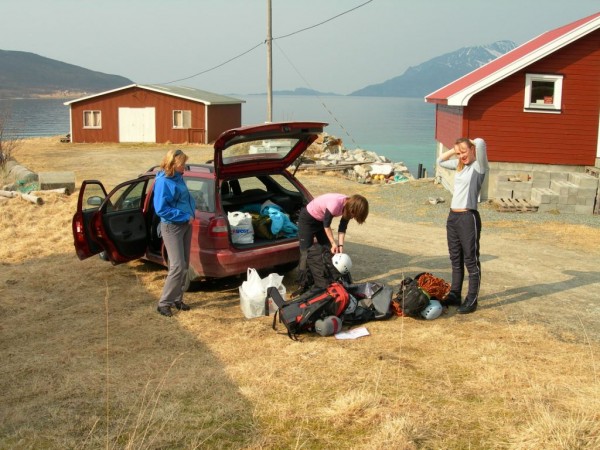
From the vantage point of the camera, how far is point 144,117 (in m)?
37.7

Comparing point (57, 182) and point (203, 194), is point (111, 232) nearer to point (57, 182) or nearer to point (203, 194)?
point (203, 194)

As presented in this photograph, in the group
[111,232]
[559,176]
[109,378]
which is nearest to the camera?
[109,378]

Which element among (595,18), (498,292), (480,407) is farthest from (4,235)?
(595,18)

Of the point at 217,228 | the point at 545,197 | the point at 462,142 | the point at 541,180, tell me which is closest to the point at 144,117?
the point at 541,180

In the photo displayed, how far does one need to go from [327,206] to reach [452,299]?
5.77 ft

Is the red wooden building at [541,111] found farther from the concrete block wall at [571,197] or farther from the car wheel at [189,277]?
the car wheel at [189,277]

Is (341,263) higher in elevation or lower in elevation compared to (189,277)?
higher

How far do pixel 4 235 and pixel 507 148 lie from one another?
12.5 meters

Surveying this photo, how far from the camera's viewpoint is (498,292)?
8.27 metres

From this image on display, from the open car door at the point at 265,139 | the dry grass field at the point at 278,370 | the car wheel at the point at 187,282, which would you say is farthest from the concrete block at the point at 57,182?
the car wheel at the point at 187,282

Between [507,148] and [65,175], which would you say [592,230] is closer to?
[507,148]

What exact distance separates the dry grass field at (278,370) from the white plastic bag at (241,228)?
0.73 meters

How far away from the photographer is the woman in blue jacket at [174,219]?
22.8ft

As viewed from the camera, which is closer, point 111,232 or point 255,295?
point 255,295
